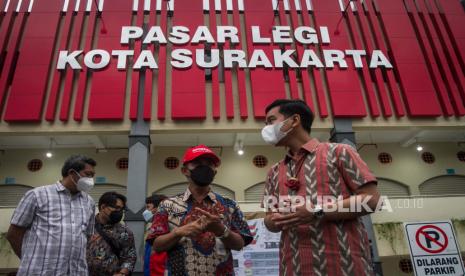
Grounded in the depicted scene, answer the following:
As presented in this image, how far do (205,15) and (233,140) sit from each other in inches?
174

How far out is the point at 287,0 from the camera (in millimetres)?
12289

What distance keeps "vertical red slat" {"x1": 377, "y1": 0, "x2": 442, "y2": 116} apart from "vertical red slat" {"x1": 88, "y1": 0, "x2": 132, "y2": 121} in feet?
27.8

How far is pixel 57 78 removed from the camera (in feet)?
33.4

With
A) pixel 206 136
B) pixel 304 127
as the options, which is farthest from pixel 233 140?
pixel 304 127

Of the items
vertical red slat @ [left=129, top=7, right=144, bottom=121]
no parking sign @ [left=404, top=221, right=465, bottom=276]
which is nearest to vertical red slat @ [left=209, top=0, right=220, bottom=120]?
vertical red slat @ [left=129, top=7, right=144, bottom=121]

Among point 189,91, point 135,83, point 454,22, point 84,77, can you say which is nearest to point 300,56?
point 189,91

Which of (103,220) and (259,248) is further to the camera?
(259,248)

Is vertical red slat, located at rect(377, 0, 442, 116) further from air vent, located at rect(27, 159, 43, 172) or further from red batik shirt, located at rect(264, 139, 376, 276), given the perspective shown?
air vent, located at rect(27, 159, 43, 172)

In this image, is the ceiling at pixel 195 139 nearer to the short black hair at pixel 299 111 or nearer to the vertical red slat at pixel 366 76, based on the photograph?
the vertical red slat at pixel 366 76

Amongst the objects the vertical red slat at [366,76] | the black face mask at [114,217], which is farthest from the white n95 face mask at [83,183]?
the vertical red slat at [366,76]

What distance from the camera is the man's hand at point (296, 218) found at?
1844mm

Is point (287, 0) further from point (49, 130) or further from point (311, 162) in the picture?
point (311, 162)

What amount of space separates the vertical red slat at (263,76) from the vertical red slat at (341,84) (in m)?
1.55

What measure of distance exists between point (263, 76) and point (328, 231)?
8.99 m
